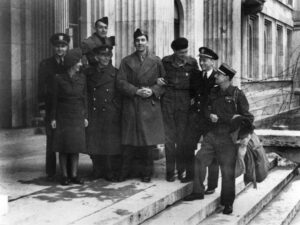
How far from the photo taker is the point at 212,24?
14.3m

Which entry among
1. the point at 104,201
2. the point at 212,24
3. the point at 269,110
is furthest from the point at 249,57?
the point at 104,201

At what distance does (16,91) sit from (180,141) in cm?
505

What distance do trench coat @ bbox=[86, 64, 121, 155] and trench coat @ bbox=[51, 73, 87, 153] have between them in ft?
1.12

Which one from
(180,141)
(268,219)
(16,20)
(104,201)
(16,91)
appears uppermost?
(16,20)

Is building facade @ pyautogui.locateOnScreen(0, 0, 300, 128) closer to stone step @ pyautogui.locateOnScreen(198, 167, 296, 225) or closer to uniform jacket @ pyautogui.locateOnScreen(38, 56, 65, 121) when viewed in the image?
uniform jacket @ pyautogui.locateOnScreen(38, 56, 65, 121)

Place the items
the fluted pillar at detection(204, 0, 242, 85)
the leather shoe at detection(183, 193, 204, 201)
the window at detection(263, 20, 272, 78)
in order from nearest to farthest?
the leather shoe at detection(183, 193, 204, 201) < the fluted pillar at detection(204, 0, 242, 85) < the window at detection(263, 20, 272, 78)

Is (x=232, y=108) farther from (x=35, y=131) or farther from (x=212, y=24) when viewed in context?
(x=212, y=24)

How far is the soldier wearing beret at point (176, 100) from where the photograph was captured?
7.27 m

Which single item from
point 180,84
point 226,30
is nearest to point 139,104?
point 180,84

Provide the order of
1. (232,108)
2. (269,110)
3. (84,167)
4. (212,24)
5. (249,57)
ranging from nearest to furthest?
(232,108)
(84,167)
(212,24)
(269,110)
(249,57)

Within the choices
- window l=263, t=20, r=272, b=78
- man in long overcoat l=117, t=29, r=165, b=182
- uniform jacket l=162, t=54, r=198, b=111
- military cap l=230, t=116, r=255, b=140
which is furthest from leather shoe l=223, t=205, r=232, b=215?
window l=263, t=20, r=272, b=78

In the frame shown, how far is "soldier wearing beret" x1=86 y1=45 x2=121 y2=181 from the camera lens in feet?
23.0

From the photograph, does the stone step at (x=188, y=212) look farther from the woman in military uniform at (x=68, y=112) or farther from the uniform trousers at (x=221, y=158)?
the woman in military uniform at (x=68, y=112)

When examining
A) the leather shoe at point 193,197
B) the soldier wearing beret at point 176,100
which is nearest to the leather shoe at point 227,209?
the leather shoe at point 193,197
